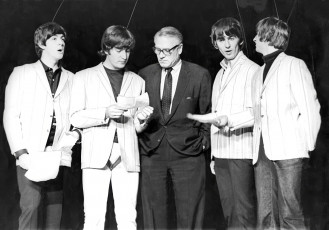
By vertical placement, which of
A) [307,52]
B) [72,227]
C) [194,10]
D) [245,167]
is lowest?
[72,227]

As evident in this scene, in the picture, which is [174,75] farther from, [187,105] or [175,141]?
[175,141]

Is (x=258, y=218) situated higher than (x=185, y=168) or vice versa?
(x=185, y=168)

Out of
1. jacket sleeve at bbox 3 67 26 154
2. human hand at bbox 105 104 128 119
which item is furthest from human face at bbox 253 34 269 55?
jacket sleeve at bbox 3 67 26 154

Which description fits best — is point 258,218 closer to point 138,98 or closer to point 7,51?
point 138,98

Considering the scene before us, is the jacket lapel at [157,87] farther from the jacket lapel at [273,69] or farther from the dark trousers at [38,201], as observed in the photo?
the dark trousers at [38,201]

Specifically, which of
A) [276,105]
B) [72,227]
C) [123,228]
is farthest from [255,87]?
[72,227]

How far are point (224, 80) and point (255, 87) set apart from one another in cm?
28

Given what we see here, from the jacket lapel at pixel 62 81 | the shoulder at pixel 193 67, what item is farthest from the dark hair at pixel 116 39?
the shoulder at pixel 193 67

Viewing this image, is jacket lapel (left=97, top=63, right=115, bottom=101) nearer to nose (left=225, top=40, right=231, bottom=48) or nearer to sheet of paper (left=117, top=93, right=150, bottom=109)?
sheet of paper (left=117, top=93, right=150, bottom=109)

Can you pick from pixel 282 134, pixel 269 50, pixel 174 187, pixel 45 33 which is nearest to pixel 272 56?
pixel 269 50

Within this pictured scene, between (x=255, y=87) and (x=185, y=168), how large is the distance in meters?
0.92

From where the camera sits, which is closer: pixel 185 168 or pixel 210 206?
pixel 185 168

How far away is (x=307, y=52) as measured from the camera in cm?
568

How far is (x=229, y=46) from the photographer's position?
536cm
